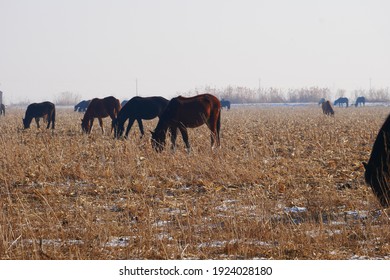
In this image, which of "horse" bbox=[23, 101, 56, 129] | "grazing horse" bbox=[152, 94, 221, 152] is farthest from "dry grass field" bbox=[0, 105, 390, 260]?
"horse" bbox=[23, 101, 56, 129]

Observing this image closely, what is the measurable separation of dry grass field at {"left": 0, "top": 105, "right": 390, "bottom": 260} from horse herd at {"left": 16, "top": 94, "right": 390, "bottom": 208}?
1.35ft

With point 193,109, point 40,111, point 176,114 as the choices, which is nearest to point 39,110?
point 40,111

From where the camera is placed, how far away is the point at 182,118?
17.5 meters

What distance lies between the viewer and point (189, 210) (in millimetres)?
8750

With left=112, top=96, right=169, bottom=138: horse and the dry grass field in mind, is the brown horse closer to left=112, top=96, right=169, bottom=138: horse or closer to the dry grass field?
left=112, top=96, right=169, bottom=138: horse

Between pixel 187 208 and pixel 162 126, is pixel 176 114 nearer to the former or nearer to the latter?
pixel 162 126

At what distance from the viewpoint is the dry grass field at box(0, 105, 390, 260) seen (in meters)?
6.71

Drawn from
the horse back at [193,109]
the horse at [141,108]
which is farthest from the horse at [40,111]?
the horse back at [193,109]

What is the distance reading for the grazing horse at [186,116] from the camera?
55.4 ft

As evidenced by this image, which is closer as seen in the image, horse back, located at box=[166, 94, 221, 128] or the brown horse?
horse back, located at box=[166, 94, 221, 128]

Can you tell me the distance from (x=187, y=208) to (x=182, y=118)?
8.94 m
